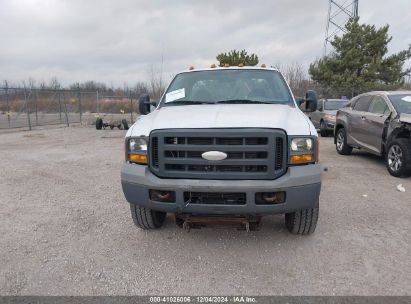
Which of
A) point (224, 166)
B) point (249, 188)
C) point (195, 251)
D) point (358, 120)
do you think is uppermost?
point (358, 120)

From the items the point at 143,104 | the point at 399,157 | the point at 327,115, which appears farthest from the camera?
the point at 327,115

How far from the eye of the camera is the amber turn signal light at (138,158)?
329cm

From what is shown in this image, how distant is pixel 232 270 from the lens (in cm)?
310

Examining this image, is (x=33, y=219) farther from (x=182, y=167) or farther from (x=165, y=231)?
(x=182, y=167)

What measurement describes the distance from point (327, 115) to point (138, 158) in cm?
1160

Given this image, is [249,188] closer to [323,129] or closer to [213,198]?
[213,198]

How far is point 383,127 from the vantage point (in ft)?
22.7

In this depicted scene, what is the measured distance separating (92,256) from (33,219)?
1.54m

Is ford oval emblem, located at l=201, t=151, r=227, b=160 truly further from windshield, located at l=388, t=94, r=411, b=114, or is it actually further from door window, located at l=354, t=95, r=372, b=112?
door window, located at l=354, t=95, r=372, b=112

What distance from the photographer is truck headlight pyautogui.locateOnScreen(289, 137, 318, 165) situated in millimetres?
3096

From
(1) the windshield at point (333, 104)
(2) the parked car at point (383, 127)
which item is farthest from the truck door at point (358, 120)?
(1) the windshield at point (333, 104)

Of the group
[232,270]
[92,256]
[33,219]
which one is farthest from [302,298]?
[33,219]

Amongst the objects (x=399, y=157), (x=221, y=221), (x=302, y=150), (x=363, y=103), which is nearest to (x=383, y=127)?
(x=399, y=157)

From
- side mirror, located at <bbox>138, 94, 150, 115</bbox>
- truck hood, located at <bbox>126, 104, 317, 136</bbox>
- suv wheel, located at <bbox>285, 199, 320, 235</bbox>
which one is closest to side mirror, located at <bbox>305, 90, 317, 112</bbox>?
truck hood, located at <bbox>126, 104, 317, 136</bbox>
